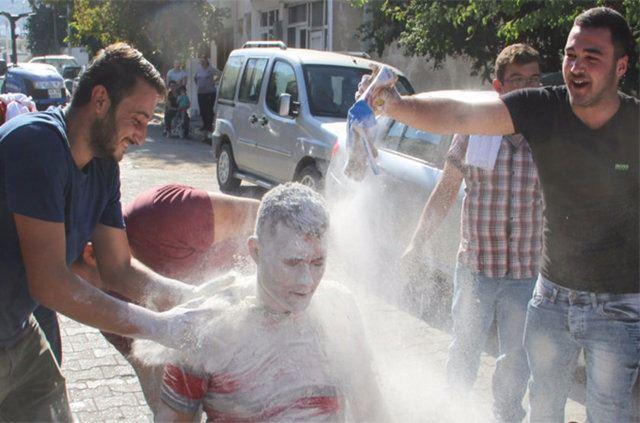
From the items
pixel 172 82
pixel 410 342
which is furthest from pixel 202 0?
pixel 410 342

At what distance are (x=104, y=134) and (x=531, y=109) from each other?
5.41 ft

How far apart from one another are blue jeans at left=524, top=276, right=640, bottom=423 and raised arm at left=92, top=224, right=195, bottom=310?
1.49 meters

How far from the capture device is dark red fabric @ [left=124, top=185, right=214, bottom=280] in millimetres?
2953

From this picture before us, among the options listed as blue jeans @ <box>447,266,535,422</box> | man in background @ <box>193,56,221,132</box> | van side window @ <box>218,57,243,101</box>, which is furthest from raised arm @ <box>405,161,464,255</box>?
man in background @ <box>193,56,221,132</box>

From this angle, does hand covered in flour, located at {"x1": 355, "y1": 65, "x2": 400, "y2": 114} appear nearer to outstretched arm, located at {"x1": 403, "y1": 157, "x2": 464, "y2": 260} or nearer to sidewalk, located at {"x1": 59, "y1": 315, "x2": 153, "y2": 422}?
outstretched arm, located at {"x1": 403, "y1": 157, "x2": 464, "y2": 260}

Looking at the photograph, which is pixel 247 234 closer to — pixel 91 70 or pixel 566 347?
pixel 91 70

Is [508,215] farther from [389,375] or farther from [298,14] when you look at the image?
[298,14]

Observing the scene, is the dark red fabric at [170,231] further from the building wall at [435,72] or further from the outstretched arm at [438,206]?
the building wall at [435,72]

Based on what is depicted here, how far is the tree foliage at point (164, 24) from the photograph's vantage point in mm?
21891

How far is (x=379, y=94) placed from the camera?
2.78 meters

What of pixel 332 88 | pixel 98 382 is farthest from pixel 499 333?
pixel 332 88

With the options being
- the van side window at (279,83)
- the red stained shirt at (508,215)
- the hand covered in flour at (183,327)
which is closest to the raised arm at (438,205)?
the red stained shirt at (508,215)

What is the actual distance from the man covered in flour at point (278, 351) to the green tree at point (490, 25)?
4.67 meters

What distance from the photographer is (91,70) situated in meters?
2.53
